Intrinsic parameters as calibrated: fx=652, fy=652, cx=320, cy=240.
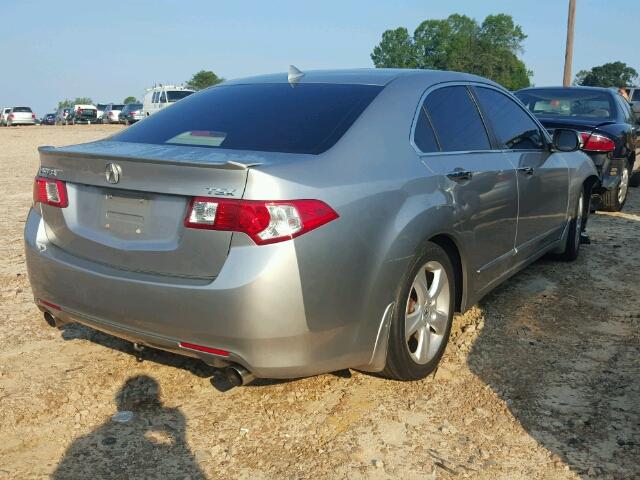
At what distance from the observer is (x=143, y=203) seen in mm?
2738

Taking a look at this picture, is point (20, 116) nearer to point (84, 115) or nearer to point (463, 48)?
point (84, 115)

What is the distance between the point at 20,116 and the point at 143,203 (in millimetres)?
Answer: 52780

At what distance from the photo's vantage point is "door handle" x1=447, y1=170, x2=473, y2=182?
3407 mm

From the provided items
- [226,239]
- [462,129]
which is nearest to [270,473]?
[226,239]

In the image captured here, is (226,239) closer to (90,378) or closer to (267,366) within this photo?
(267,366)

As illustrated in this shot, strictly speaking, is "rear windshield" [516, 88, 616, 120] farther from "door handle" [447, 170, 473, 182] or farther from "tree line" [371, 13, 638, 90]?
"tree line" [371, 13, 638, 90]

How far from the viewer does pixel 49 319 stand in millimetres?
3320

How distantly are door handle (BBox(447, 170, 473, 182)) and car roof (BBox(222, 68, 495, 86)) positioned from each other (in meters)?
0.57

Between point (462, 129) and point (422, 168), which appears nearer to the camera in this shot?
point (422, 168)

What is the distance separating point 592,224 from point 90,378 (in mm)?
6223

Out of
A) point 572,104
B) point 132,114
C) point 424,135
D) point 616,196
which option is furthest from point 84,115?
point 424,135

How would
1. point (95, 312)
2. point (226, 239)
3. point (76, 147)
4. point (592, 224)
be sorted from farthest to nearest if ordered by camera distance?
1. point (592, 224)
2. point (76, 147)
3. point (95, 312)
4. point (226, 239)

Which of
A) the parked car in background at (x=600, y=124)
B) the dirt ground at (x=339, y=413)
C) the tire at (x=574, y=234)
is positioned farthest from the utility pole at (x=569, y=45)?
the dirt ground at (x=339, y=413)

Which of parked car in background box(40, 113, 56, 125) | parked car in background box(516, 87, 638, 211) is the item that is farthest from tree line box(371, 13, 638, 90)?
parked car in background box(516, 87, 638, 211)
